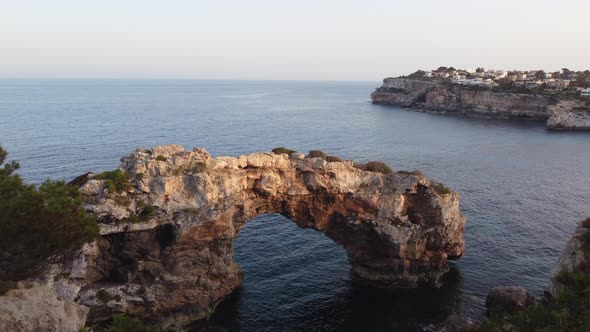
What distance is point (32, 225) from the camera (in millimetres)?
20297

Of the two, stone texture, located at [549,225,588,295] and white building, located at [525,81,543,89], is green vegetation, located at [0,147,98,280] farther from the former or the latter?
white building, located at [525,81,543,89]

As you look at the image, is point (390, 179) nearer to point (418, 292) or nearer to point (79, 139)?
point (418, 292)

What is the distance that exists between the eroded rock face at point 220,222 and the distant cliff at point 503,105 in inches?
4502

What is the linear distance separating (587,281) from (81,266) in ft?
107

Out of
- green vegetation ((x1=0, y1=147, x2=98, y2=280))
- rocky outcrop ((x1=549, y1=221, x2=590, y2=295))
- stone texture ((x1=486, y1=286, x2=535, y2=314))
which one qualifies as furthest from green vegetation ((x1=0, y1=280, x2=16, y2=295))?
stone texture ((x1=486, y1=286, x2=535, y2=314))

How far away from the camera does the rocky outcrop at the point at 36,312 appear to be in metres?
17.0

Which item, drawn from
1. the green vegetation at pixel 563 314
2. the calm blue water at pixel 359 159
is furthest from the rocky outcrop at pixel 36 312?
the green vegetation at pixel 563 314

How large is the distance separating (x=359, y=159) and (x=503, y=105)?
10156cm

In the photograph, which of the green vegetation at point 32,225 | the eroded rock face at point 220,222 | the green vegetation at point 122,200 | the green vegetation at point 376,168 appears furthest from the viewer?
the green vegetation at point 376,168

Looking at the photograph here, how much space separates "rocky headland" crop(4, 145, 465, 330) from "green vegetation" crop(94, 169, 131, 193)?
0.27 ft

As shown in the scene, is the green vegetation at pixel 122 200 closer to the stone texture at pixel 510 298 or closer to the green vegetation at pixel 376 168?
the green vegetation at pixel 376 168

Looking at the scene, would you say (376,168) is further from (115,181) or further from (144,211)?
(115,181)

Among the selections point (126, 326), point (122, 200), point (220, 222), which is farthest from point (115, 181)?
point (126, 326)

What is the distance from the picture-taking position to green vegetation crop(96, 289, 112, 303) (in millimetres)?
32688
